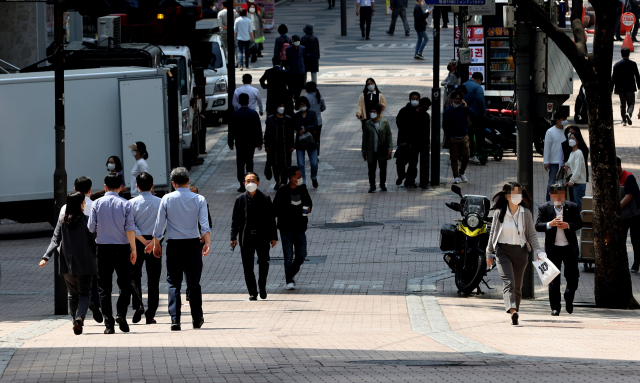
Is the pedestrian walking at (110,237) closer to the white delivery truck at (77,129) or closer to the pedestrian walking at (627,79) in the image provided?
the white delivery truck at (77,129)

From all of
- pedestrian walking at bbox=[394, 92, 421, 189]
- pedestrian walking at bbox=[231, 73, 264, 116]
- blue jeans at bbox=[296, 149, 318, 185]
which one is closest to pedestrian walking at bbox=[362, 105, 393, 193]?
pedestrian walking at bbox=[394, 92, 421, 189]

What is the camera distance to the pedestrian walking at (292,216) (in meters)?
13.0

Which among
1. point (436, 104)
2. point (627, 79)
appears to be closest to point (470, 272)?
point (436, 104)

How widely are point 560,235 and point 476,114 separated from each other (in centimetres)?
1039

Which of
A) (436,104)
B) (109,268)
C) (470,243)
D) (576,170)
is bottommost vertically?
(470,243)

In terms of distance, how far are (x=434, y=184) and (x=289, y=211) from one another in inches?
286

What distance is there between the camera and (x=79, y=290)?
10516 millimetres

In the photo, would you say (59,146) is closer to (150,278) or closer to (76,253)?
(76,253)

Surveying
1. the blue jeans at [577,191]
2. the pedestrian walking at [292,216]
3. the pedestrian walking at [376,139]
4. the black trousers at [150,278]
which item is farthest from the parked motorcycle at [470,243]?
the pedestrian walking at [376,139]

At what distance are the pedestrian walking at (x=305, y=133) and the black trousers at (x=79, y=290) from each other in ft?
29.1

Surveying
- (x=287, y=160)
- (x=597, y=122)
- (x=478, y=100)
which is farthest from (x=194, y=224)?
(x=478, y=100)

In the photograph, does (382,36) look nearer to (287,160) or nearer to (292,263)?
(287,160)

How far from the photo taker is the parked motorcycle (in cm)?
1238

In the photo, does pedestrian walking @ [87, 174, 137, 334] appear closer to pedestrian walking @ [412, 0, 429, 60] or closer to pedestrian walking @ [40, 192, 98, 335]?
pedestrian walking @ [40, 192, 98, 335]
